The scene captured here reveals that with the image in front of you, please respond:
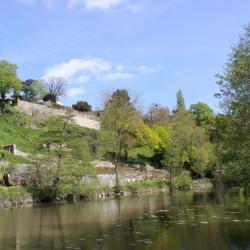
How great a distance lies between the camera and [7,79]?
9388 cm

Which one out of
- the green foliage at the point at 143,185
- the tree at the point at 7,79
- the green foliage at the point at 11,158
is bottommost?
the green foliage at the point at 143,185

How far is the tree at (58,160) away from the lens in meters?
54.2

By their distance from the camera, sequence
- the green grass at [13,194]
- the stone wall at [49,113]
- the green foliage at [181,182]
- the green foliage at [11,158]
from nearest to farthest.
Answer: the green grass at [13,194]
the green foliage at [11,158]
the green foliage at [181,182]
the stone wall at [49,113]

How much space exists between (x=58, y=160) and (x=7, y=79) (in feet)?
144

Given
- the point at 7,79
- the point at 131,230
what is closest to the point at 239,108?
the point at 131,230

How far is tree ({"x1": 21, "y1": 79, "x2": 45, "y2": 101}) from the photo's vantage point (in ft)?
462

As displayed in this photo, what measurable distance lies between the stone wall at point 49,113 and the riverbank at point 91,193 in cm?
2281

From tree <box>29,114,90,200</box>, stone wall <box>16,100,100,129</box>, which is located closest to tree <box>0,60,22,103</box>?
stone wall <box>16,100,100,129</box>

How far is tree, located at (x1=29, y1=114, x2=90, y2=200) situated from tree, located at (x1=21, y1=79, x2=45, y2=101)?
85.5 meters

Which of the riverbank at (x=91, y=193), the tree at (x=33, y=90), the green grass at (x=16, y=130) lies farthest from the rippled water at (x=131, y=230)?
the tree at (x=33, y=90)

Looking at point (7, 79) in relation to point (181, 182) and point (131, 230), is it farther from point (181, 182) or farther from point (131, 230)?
point (131, 230)

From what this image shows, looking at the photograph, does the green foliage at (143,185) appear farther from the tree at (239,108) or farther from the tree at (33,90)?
the tree at (33,90)

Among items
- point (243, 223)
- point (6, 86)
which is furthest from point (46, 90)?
point (243, 223)

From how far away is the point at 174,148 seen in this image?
8269 cm
